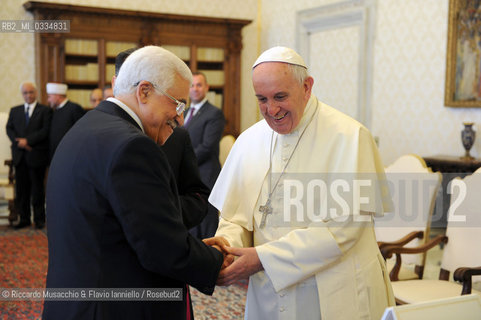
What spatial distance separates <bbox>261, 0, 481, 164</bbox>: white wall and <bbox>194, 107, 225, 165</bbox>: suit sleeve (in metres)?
2.88

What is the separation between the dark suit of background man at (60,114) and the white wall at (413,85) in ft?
13.7

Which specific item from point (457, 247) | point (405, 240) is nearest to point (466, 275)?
point (457, 247)

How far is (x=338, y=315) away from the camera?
2051mm

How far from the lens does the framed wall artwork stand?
627 centimetres

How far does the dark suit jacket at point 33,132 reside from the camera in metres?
7.17

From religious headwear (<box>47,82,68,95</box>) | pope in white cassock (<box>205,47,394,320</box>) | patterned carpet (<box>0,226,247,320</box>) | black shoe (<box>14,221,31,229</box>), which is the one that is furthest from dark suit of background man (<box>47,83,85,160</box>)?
pope in white cassock (<box>205,47,394,320</box>)

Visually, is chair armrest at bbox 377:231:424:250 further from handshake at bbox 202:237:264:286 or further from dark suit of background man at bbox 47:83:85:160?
dark suit of background man at bbox 47:83:85:160

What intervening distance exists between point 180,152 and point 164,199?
1138mm

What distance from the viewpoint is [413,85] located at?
7.08 meters

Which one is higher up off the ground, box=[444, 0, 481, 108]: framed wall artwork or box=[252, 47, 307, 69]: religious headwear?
box=[444, 0, 481, 108]: framed wall artwork

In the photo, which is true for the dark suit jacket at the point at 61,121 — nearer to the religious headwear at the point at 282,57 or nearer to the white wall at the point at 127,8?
the white wall at the point at 127,8

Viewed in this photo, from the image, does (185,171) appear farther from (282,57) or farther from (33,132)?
(33,132)

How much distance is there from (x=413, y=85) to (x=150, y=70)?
596 centimetres

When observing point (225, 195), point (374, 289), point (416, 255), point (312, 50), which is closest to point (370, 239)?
point (374, 289)
